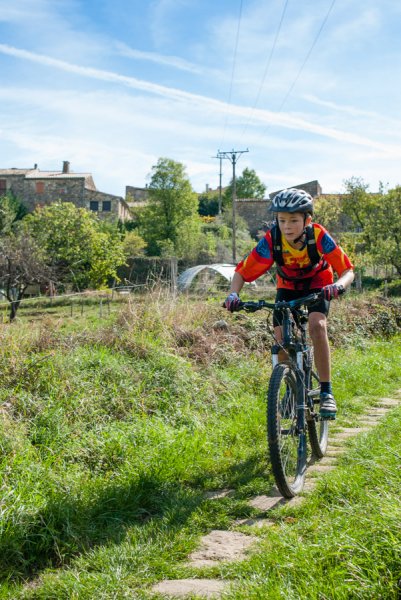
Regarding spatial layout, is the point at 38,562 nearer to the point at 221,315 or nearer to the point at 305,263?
the point at 305,263

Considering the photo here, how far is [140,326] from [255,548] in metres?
4.30

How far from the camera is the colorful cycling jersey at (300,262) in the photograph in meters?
4.59

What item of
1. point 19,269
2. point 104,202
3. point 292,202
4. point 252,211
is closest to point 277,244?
point 292,202

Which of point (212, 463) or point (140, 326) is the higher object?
point (140, 326)

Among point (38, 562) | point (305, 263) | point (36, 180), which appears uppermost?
point (36, 180)

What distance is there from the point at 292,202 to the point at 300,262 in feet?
1.71

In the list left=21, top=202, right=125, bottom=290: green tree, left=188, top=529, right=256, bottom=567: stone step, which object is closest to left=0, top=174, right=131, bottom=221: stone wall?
left=21, top=202, right=125, bottom=290: green tree

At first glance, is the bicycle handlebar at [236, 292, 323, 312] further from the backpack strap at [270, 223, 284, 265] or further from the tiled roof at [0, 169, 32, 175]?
the tiled roof at [0, 169, 32, 175]

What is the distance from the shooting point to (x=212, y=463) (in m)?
4.76

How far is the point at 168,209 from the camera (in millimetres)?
67375

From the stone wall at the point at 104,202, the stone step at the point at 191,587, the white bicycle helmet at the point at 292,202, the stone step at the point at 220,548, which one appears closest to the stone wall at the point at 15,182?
the stone wall at the point at 104,202

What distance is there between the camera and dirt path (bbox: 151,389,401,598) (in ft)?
9.46

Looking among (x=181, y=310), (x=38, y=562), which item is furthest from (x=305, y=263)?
(x=181, y=310)

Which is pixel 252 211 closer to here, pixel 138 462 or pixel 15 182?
pixel 15 182
